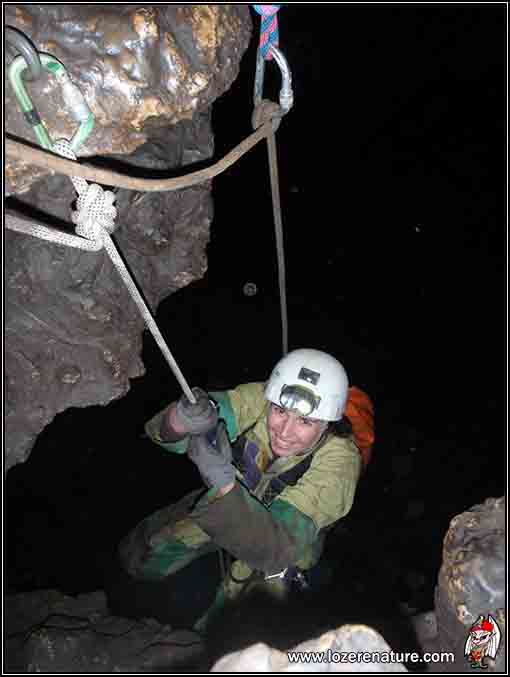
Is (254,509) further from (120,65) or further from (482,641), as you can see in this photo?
(120,65)

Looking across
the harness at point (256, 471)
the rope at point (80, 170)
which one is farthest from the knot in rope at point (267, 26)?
the harness at point (256, 471)

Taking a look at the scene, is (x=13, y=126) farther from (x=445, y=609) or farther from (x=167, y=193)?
→ (x=445, y=609)

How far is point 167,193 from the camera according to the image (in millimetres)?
2713

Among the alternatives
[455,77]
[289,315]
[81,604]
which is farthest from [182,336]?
[455,77]

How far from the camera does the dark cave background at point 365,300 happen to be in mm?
5316

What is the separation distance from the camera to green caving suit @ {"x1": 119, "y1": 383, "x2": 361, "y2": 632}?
2.44m

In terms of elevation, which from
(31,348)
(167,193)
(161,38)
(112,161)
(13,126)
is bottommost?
(31,348)

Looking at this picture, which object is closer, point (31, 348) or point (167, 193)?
point (31, 348)

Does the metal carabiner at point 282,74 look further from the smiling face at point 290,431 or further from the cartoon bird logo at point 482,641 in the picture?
the cartoon bird logo at point 482,641

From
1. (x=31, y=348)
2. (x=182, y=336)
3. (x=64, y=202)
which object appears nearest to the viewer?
(x=64, y=202)

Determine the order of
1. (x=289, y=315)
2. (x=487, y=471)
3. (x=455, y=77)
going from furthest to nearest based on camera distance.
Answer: (x=455, y=77) < (x=289, y=315) < (x=487, y=471)

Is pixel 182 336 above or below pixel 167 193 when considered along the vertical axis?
below

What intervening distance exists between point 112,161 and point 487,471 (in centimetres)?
604
